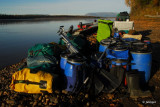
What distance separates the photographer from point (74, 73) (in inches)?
154

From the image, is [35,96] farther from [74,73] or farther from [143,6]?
[143,6]

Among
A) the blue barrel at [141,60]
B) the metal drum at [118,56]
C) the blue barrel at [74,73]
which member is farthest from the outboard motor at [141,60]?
the blue barrel at [74,73]

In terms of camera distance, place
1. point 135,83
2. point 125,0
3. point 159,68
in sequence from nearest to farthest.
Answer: point 135,83 → point 159,68 → point 125,0

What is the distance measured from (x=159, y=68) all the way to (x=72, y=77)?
3797 mm

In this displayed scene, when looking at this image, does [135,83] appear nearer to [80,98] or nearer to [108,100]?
[108,100]

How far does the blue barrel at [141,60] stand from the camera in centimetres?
436

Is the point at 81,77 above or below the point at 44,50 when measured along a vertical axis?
below

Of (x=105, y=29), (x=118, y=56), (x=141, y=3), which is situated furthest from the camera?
(x=141, y=3)

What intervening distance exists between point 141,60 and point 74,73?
2023mm

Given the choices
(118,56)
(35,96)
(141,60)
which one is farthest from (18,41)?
(141,60)

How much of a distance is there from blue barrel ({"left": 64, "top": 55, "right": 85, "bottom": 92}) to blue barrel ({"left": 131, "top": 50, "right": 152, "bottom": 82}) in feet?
5.20

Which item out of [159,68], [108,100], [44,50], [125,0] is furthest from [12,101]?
[125,0]

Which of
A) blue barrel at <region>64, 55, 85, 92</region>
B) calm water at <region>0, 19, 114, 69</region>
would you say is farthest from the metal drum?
calm water at <region>0, 19, 114, 69</region>

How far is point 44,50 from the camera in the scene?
5.16 meters
